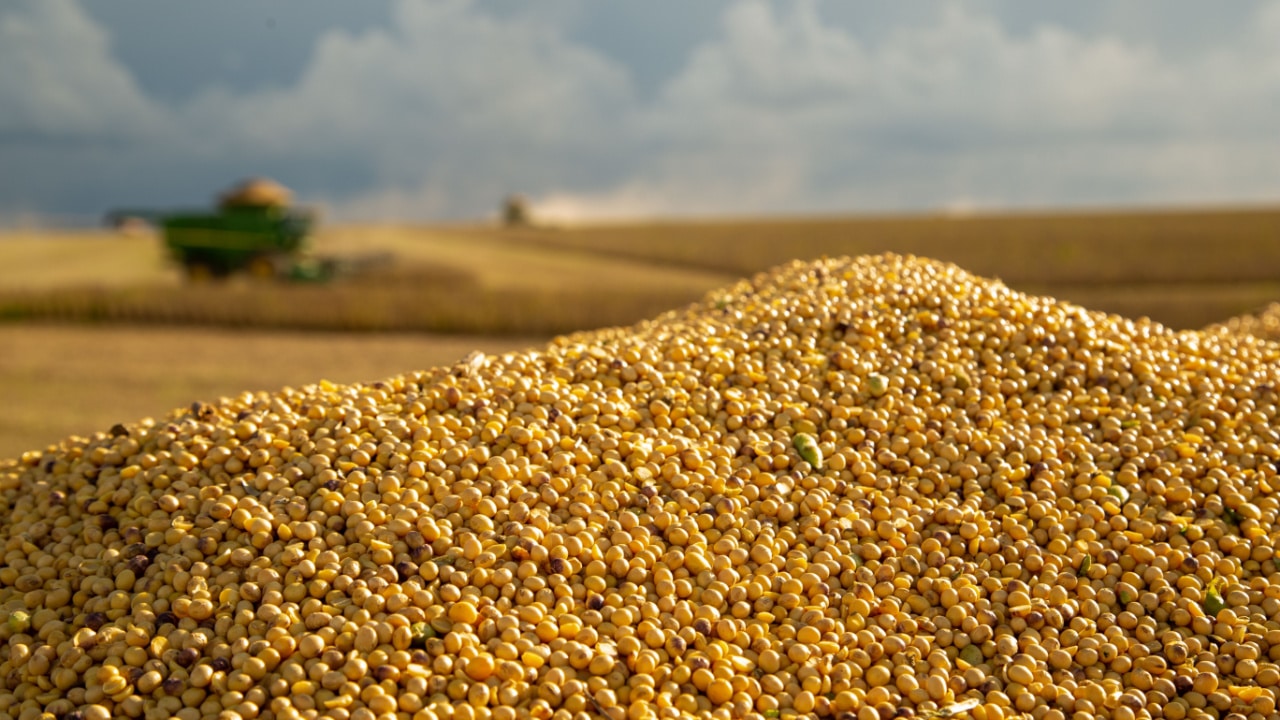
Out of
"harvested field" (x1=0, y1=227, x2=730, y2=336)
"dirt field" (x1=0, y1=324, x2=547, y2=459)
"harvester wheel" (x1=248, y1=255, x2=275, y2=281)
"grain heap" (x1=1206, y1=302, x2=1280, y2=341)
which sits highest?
"grain heap" (x1=1206, y1=302, x2=1280, y2=341)

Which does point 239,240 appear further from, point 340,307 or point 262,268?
point 340,307

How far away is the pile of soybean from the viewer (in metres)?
1.98

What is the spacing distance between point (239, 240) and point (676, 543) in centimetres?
1617

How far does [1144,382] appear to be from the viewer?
320 centimetres

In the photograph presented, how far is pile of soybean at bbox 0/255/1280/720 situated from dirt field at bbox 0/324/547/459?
4.48m

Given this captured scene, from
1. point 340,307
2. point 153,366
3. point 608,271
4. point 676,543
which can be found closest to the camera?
point 676,543

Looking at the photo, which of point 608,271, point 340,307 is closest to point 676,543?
point 340,307

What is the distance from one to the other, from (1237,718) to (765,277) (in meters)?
2.39

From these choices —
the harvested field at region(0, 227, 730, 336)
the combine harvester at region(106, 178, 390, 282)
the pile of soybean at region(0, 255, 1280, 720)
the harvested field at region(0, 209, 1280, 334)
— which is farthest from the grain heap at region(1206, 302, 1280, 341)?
the combine harvester at region(106, 178, 390, 282)

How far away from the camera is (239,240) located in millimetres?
16688

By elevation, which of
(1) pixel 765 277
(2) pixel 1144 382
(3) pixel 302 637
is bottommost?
(3) pixel 302 637

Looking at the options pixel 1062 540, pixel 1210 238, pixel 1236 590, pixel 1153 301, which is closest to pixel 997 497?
pixel 1062 540

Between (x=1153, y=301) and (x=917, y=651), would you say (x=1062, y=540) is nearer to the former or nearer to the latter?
(x=917, y=651)

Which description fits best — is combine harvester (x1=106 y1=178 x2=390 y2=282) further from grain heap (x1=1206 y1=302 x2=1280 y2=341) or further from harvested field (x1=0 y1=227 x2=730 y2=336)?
grain heap (x1=1206 y1=302 x2=1280 y2=341)
